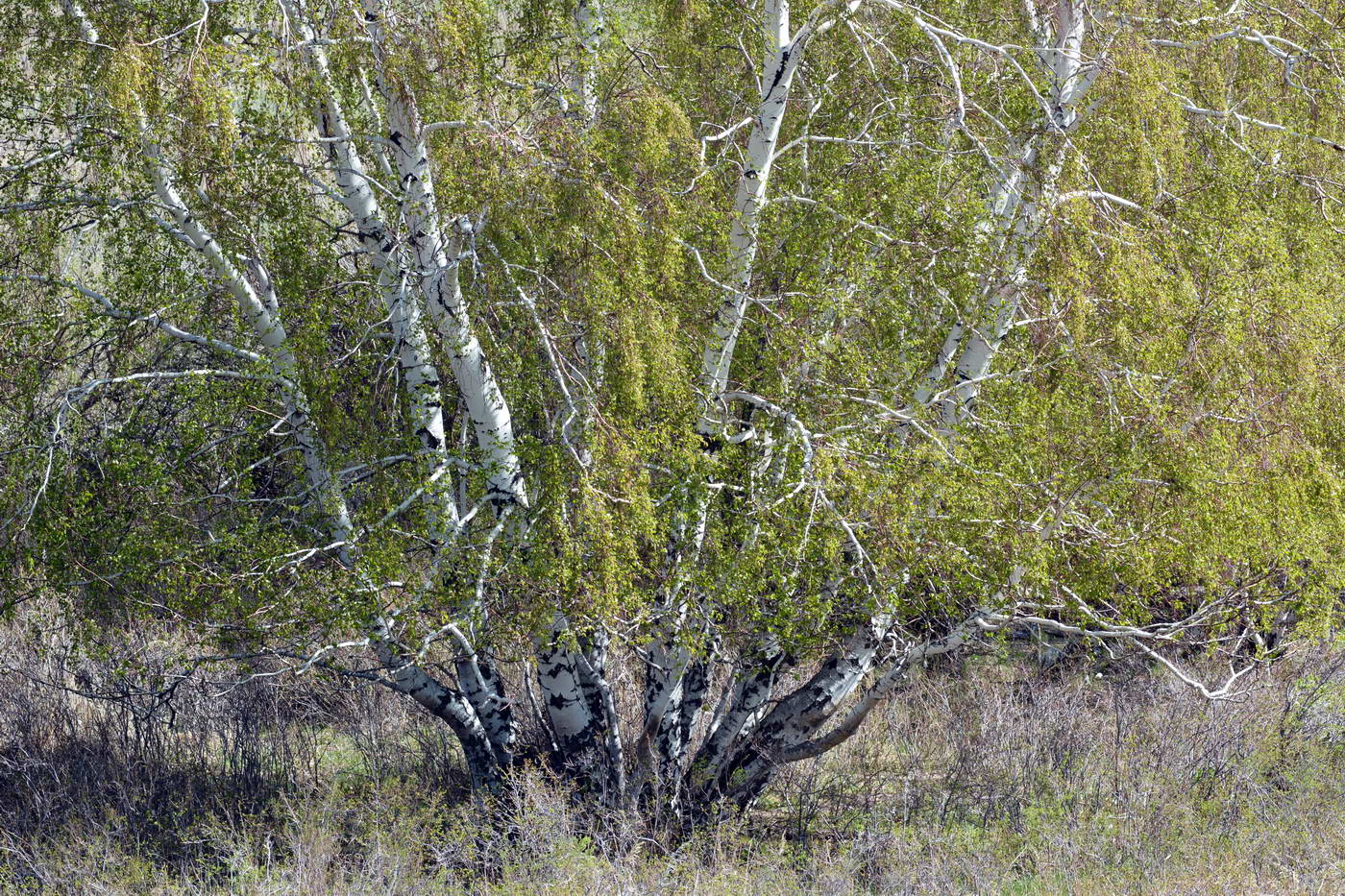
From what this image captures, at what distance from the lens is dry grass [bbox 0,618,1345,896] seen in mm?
7102

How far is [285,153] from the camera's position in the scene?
22.8 feet

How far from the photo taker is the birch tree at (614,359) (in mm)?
6023

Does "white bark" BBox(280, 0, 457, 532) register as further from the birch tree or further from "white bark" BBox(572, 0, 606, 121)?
"white bark" BBox(572, 0, 606, 121)

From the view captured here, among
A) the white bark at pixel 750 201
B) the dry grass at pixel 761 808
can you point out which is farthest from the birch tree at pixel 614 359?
the dry grass at pixel 761 808

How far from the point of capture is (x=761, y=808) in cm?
905

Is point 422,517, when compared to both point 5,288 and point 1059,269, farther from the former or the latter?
point 1059,269

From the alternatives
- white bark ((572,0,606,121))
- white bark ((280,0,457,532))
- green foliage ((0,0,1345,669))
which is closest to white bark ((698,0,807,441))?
green foliage ((0,0,1345,669))

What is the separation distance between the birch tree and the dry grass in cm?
74

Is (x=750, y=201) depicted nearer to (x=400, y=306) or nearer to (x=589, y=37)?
(x=589, y=37)

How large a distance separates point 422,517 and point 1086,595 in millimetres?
3697

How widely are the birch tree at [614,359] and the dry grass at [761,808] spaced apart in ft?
2.43

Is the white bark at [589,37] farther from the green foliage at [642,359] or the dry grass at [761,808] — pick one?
the dry grass at [761,808]

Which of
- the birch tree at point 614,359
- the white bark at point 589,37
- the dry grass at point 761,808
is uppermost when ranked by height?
the white bark at point 589,37

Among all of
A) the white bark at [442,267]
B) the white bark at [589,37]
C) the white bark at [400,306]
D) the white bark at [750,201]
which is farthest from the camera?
the white bark at [750,201]
